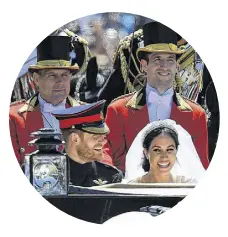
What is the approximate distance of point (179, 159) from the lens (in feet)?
15.6

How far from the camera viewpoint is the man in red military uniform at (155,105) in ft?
15.4

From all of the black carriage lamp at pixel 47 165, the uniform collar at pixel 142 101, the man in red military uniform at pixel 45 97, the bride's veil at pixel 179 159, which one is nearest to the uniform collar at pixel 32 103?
the man in red military uniform at pixel 45 97

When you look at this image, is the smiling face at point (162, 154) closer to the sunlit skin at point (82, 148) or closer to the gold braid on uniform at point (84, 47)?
the sunlit skin at point (82, 148)

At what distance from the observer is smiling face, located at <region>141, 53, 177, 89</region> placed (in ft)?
15.4

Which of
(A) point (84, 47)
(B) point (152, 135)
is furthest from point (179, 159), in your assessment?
(A) point (84, 47)

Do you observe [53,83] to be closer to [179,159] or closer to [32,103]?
[32,103]

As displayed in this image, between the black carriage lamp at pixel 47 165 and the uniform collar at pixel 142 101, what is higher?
the uniform collar at pixel 142 101

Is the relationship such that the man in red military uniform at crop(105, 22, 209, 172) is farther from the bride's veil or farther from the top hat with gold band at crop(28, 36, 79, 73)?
the top hat with gold band at crop(28, 36, 79, 73)

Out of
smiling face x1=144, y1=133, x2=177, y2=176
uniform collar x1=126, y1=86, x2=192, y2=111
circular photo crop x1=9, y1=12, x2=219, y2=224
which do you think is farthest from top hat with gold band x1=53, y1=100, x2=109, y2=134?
smiling face x1=144, y1=133, x2=177, y2=176

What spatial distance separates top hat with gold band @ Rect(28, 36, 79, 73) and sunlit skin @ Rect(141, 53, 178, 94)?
0.42 meters

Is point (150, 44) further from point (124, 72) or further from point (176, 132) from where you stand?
point (176, 132)

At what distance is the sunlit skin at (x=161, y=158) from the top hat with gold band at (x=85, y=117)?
299mm

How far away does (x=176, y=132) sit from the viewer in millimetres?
4746

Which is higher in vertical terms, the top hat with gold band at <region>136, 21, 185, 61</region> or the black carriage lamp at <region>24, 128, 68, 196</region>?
→ the top hat with gold band at <region>136, 21, 185, 61</region>
